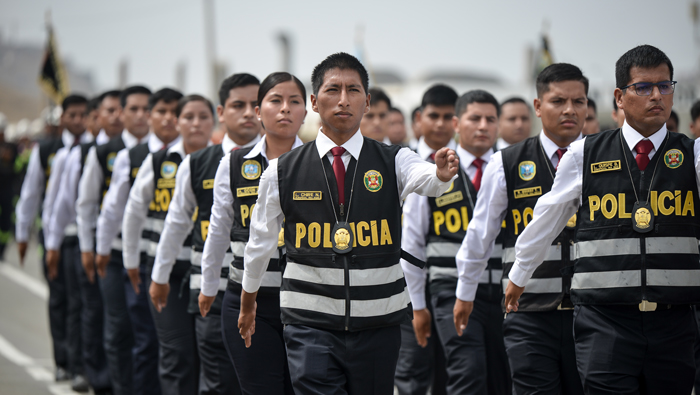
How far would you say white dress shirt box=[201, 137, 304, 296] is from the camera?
5.51 m

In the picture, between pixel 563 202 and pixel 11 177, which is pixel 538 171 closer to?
pixel 563 202

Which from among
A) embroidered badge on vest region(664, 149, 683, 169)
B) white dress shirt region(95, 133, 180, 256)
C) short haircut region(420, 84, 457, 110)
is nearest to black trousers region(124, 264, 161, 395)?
white dress shirt region(95, 133, 180, 256)

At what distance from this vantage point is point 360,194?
4.30 meters

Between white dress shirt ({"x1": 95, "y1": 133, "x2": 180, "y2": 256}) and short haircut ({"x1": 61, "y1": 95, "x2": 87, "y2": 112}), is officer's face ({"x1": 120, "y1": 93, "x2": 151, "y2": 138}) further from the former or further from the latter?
short haircut ({"x1": 61, "y1": 95, "x2": 87, "y2": 112})

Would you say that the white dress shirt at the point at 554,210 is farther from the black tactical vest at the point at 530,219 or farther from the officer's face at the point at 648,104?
the black tactical vest at the point at 530,219

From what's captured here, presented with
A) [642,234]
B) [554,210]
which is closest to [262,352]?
[554,210]

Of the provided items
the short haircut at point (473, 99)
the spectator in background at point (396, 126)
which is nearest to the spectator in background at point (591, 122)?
the short haircut at point (473, 99)

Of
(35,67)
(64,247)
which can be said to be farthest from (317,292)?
(35,67)

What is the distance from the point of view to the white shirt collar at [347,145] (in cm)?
440

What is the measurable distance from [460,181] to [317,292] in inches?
98.8

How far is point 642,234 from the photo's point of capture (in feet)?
13.8

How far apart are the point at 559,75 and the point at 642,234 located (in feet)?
4.90

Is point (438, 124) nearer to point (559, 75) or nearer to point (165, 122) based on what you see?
point (559, 75)

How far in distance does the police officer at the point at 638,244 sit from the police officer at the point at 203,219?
2525mm
